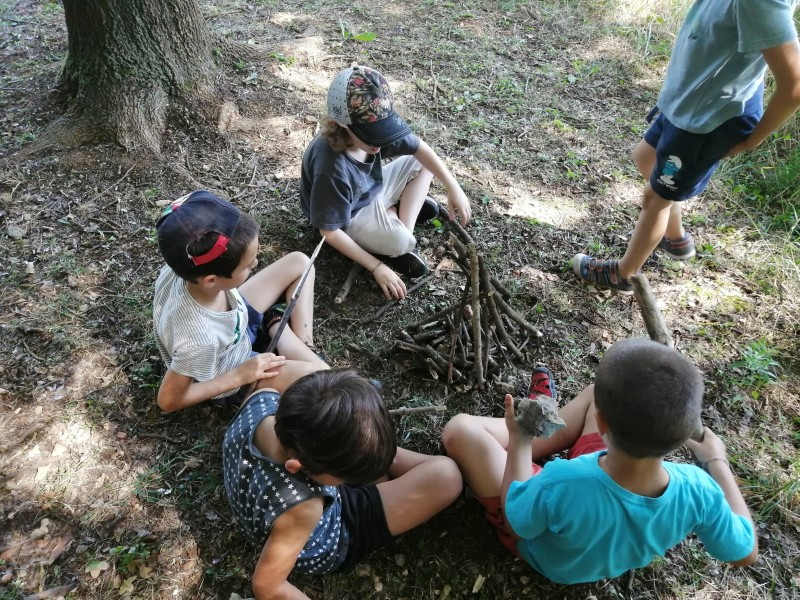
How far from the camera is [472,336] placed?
2.99 m

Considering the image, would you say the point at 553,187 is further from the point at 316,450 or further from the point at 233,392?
the point at 316,450

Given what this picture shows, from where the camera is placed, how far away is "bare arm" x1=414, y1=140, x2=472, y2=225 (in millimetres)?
3436

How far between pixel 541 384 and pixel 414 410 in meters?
0.64

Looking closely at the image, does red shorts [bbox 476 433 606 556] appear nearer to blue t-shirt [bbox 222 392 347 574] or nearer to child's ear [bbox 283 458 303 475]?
blue t-shirt [bbox 222 392 347 574]

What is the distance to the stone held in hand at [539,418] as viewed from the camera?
1.93 m

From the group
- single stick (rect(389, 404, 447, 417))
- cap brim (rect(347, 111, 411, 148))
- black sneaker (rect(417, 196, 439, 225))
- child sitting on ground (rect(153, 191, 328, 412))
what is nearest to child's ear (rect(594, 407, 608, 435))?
single stick (rect(389, 404, 447, 417))

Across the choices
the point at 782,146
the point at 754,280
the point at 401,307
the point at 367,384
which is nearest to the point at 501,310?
the point at 401,307

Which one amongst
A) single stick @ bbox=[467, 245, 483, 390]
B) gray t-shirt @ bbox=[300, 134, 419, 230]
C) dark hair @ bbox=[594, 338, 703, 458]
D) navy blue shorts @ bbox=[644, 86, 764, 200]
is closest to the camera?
dark hair @ bbox=[594, 338, 703, 458]

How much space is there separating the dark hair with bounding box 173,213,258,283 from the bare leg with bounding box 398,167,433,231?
1620 millimetres

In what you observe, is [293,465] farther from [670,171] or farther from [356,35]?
[356,35]

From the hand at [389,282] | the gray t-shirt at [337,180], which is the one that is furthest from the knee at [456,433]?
the gray t-shirt at [337,180]

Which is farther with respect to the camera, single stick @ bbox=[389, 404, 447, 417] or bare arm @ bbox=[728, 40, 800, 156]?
single stick @ bbox=[389, 404, 447, 417]

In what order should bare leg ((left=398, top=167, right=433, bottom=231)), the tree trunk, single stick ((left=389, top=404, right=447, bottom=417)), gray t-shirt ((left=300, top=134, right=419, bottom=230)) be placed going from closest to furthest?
single stick ((left=389, top=404, right=447, bottom=417)), gray t-shirt ((left=300, top=134, right=419, bottom=230)), bare leg ((left=398, top=167, right=433, bottom=231)), the tree trunk

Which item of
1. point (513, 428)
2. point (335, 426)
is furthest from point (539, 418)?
point (335, 426)
